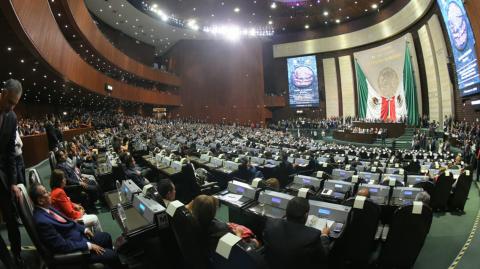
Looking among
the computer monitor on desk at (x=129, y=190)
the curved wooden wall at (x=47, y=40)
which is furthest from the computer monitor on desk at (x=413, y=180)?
the curved wooden wall at (x=47, y=40)

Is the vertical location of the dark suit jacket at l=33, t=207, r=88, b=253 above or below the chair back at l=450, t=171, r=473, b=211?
above

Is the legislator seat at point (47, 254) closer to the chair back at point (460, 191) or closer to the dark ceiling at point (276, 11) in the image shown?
the chair back at point (460, 191)

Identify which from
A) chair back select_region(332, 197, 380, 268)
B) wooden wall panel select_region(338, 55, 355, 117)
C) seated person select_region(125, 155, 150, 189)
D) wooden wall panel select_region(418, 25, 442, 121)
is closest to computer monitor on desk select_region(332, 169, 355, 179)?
chair back select_region(332, 197, 380, 268)

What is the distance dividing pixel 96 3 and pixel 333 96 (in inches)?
1053

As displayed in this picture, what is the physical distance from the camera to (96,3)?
23.6 m

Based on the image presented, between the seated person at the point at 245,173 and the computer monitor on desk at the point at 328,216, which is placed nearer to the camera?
the computer monitor on desk at the point at 328,216

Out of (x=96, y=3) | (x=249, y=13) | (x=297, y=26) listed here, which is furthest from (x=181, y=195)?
(x=297, y=26)

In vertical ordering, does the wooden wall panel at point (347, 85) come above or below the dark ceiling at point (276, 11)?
below

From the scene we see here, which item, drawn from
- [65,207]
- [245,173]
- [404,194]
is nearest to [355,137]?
[245,173]

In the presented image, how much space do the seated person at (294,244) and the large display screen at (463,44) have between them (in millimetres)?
15531

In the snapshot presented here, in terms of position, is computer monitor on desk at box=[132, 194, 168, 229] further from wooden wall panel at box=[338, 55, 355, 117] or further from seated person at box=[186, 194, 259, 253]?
wooden wall panel at box=[338, 55, 355, 117]

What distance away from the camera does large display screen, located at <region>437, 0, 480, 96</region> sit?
1410 centimetres

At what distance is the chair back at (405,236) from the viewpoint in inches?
138

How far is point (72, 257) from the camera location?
275cm
